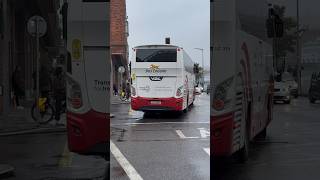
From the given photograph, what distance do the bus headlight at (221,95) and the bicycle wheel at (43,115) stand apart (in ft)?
37.7

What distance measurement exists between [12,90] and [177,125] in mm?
7427

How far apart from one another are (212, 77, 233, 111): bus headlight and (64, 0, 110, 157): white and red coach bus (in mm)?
1328

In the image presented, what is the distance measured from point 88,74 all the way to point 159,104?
54.2 feet

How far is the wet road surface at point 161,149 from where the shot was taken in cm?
1005

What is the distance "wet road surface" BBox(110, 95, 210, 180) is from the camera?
33.0 feet

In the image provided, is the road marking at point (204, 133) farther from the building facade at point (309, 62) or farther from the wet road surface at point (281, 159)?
the building facade at point (309, 62)

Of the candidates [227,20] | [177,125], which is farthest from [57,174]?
[177,125]

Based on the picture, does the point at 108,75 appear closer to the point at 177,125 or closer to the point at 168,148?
the point at 168,148

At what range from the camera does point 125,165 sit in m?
10.9

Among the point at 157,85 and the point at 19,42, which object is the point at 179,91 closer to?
the point at 157,85

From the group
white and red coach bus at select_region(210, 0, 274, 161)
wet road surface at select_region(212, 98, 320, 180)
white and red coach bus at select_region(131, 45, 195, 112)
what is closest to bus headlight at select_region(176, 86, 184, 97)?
white and red coach bus at select_region(131, 45, 195, 112)

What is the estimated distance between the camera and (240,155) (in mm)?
10383

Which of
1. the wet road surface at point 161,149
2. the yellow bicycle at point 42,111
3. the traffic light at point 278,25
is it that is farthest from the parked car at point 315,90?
the traffic light at point 278,25

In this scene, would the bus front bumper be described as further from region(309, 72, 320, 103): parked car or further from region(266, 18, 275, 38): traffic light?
region(309, 72, 320, 103): parked car
